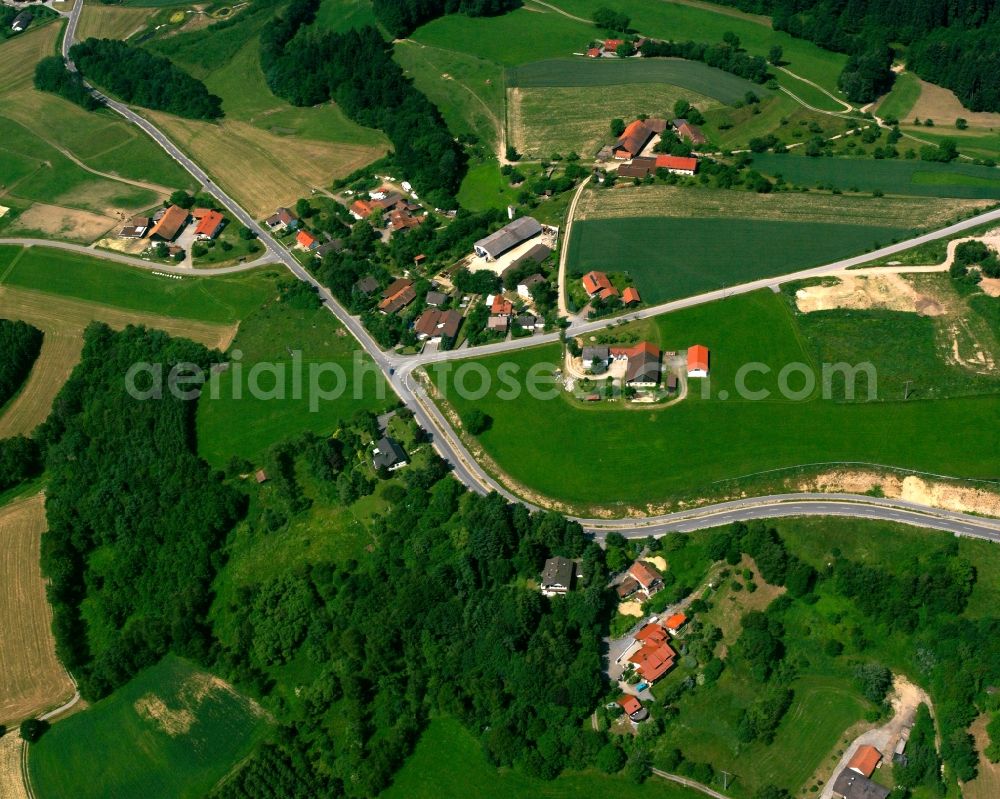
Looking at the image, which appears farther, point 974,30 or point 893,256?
point 974,30

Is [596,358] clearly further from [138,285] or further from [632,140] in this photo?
[138,285]

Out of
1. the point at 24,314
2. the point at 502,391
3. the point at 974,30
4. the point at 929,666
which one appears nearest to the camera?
the point at 929,666

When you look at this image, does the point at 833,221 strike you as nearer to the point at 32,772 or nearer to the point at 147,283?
the point at 147,283

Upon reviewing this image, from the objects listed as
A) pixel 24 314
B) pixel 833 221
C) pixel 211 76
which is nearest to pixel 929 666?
pixel 833 221

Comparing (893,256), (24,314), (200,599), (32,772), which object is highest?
(893,256)

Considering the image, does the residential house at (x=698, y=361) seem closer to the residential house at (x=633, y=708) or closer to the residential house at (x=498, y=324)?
the residential house at (x=498, y=324)

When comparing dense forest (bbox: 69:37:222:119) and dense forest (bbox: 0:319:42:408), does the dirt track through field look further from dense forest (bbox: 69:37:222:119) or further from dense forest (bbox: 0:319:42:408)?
dense forest (bbox: 69:37:222:119)
